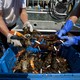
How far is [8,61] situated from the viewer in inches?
92.1

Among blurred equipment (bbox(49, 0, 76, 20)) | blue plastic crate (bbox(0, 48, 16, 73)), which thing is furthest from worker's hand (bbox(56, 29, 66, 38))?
blurred equipment (bbox(49, 0, 76, 20))

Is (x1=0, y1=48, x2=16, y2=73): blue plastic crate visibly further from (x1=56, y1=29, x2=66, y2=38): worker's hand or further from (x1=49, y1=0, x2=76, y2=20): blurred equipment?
(x1=49, y1=0, x2=76, y2=20): blurred equipment

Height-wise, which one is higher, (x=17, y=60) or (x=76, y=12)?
(x=76, y=12)

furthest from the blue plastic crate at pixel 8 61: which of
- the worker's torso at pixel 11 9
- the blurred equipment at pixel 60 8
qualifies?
the blurred equipment at pixel 60 8

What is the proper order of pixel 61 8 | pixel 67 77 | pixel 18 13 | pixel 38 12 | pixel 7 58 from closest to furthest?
1. pixel 67 77
2. pixel 7 58
3. pixel 18 13
4. pixel 38 12
5. pixel 61 8

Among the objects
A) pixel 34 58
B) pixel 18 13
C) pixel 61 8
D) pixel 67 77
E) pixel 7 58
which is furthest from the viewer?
pixel 61 8

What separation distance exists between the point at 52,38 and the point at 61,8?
2.98 m

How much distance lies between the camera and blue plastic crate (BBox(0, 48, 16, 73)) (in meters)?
2.07

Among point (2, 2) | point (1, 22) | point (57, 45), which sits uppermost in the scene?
point (2, 2)

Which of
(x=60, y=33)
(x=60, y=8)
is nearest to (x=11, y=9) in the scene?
(x=60, y=33)

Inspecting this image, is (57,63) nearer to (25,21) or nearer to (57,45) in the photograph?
(57,45)

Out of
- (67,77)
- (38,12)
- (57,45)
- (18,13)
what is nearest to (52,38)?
(57,45)

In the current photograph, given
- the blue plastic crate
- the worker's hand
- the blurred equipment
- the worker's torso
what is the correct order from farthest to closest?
1. the blurred equipment
2. the worker's torso
3. the worker's hand
4. the blue plastic crate

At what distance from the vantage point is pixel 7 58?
7.65ft
